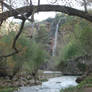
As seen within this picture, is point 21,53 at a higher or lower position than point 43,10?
lower

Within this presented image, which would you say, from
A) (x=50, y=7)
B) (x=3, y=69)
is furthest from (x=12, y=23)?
(x=3, y=69)

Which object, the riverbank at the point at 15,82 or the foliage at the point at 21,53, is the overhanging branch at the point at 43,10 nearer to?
the riverbank at the point at 15,82

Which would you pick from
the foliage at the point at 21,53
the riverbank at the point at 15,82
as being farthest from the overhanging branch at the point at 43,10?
the foliage at the point at 21,53

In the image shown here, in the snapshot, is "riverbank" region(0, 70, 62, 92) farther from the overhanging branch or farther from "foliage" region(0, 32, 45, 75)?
the overhanging branch

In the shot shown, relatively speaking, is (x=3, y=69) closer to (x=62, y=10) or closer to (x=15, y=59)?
(x=15, y=59)

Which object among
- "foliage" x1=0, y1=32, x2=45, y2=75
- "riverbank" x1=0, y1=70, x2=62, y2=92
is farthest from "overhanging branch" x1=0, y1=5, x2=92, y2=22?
"foliage" x1=0, y1=32, x2=45, y2=75

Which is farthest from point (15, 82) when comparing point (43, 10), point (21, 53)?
point (43, 10)

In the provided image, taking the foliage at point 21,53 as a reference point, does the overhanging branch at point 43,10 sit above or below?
above

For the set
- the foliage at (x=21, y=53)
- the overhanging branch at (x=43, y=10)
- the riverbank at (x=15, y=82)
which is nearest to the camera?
the overhanging branch at (x=43, y=10)

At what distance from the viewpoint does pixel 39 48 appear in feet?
85.9

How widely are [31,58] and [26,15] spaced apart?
1533 cm

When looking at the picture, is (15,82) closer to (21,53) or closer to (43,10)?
(21,53)

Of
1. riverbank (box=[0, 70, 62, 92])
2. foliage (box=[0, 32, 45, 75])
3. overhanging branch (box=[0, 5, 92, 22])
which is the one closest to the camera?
overhanging branch (box=[0, 5, 92, 22])

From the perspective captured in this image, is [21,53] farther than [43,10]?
Yes
